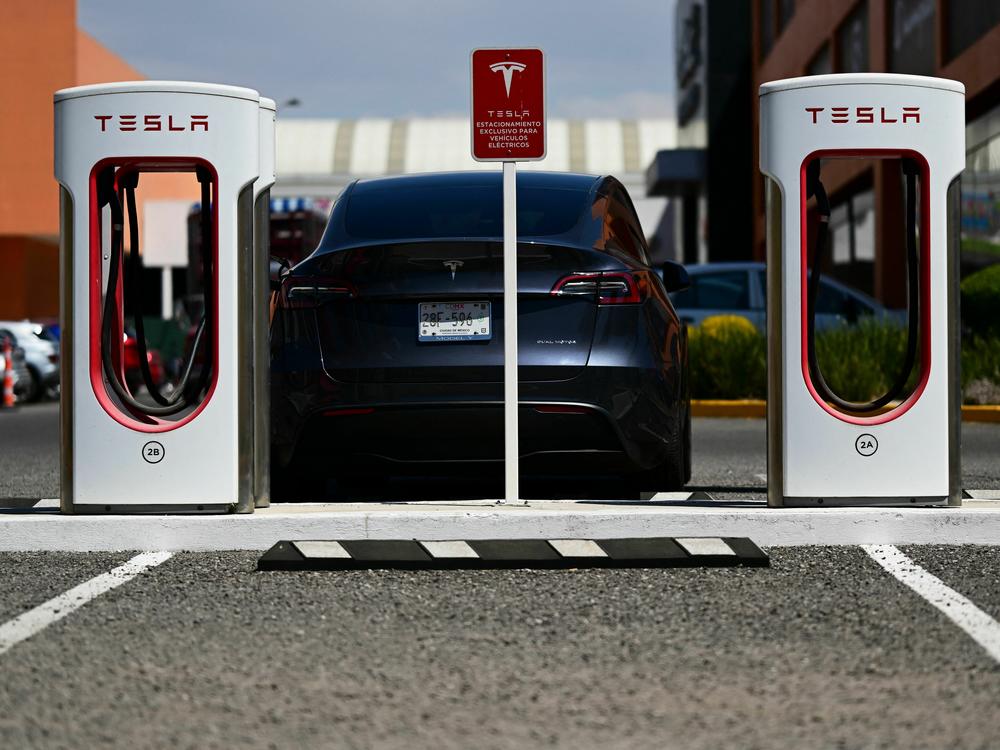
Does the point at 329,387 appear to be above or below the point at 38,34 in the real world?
below

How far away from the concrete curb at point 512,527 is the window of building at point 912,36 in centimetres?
1965

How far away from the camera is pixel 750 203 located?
40938 millimetres

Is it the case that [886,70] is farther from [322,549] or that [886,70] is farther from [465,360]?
[322,549]

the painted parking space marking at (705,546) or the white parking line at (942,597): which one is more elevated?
the painted parking space marking at (705,546)

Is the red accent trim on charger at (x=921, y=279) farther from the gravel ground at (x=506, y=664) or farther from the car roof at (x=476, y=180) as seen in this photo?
the car roof at (x=476, y=180)

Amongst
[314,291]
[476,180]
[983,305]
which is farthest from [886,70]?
[314,291]

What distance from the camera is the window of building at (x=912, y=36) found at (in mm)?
25062

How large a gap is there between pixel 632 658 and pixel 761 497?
3.68m

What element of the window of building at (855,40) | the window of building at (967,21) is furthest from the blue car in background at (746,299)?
the window of building at (855,40)

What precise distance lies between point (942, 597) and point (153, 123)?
346cm

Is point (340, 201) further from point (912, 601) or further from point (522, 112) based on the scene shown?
point (912, 601)

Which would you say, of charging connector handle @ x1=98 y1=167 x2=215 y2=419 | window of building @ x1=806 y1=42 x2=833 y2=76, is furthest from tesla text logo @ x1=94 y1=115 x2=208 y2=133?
window of building @ x1=806 y1=42 x2=833 y2=76

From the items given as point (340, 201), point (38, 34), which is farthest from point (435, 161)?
point (340, 201)

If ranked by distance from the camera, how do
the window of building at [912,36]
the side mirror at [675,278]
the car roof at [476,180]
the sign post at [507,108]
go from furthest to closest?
the window of building at [912,36], the side mirror at [675,278], the car roof at [476,180], the sign post at [507,108]
